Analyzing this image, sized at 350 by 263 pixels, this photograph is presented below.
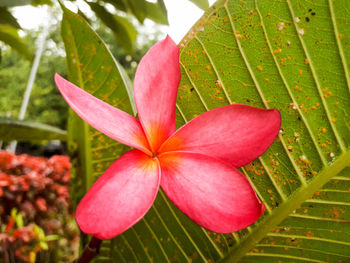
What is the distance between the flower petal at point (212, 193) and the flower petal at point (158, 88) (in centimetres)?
4

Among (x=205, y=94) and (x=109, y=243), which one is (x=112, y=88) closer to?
(x=205, y=94)

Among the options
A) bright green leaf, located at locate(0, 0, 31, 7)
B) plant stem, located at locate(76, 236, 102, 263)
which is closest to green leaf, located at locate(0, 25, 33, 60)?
bright green leaf, located at locate(0, 0, 31, 7)

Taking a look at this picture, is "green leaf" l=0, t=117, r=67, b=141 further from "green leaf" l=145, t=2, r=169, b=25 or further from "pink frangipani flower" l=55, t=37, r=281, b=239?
"pink frangipani flower" l=55, t=37, r=281, b=239

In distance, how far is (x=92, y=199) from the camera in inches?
8.5

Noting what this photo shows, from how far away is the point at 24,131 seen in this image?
2.33 feet

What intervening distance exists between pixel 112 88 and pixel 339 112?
293 mm

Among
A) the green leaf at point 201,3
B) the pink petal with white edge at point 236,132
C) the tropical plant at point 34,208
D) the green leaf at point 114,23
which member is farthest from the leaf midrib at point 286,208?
the tropical plant at point 34,208

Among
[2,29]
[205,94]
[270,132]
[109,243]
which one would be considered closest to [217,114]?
[270,132]

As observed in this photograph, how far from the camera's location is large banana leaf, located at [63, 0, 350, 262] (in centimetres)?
35

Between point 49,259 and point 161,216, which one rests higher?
point 161,216

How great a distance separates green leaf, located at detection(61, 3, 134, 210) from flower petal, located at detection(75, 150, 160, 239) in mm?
226

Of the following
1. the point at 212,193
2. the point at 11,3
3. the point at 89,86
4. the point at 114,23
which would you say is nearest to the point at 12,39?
the point at 114,23

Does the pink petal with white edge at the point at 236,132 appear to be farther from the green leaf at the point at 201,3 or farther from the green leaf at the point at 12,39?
the green leaf at the point at 12,39

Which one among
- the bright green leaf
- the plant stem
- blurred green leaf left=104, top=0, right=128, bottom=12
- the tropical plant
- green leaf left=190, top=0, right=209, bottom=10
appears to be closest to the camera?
the plant stem
